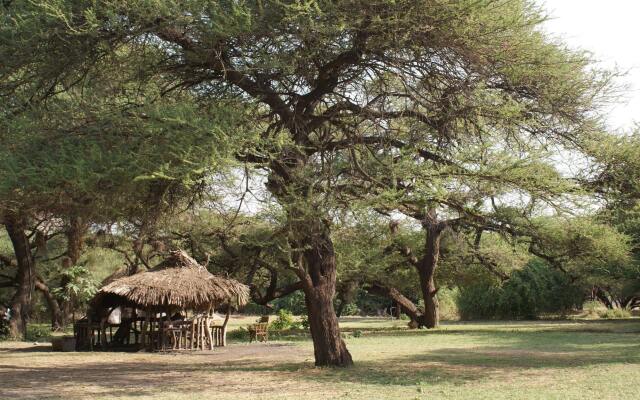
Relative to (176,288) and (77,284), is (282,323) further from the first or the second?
(176,288)

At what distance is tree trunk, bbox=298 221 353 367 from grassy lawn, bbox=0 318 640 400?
0.41m

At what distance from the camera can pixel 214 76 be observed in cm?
1204

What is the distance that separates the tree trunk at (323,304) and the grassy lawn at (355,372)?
41 centimetres

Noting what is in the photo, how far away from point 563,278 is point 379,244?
17690 millimetres

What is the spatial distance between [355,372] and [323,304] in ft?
4.39

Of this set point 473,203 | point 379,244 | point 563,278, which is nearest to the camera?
point 473,203

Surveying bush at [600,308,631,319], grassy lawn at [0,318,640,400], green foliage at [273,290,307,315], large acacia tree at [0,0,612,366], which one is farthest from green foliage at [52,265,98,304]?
green foliage at [273,290,307,315]

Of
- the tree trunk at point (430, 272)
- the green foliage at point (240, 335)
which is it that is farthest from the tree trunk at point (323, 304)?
the tree trunk at point (430, 272)

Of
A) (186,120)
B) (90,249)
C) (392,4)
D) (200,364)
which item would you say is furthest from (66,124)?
(90,249)

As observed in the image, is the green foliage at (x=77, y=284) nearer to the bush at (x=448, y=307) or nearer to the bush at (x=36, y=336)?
the bush at (x=36, y=336)

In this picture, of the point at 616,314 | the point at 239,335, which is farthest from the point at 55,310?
the point at 616,314

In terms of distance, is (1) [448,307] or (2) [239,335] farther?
(1) [448,307]

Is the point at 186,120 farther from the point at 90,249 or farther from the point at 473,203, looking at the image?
the point at 90,249

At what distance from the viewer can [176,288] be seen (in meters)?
18.9
